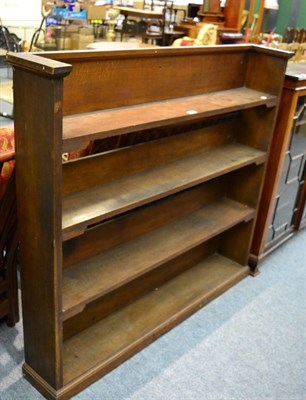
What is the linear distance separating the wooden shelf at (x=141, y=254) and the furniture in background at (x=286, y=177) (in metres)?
0.19

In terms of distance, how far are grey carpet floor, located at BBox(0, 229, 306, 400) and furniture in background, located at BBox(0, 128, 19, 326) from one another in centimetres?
14

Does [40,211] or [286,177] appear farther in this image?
[286,177]

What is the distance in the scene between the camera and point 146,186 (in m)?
1.80

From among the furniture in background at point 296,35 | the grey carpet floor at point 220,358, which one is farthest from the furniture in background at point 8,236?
the furniture in background at point 296,35

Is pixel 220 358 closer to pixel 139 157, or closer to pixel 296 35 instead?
pixel 139 157

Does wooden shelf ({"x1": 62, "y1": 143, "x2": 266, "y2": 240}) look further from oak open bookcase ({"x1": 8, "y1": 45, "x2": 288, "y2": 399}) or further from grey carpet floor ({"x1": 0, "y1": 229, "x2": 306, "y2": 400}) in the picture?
grey carpet floor ({"x1": 0, "y1": 229, "x2": 306, "y2": 400})

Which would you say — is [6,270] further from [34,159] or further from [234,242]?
[234,242]

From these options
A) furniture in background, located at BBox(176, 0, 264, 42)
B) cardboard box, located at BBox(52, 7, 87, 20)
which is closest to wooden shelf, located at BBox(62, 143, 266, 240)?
furniture in background, located at BBox(176, 0, 264, 42)

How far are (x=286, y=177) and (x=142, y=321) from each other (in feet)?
3.95

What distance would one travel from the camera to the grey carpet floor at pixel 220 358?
1825mm

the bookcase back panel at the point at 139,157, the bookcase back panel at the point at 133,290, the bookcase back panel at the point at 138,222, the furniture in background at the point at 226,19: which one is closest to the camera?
the bookcase back panel at the point at 139,157

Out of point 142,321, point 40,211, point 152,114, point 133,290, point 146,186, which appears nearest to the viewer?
point 40,211

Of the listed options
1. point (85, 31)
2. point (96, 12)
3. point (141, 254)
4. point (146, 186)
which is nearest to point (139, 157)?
point (146, 186)

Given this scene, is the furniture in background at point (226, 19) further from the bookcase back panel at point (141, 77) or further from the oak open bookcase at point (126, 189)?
the bookcase back panel at point (141, 77)
